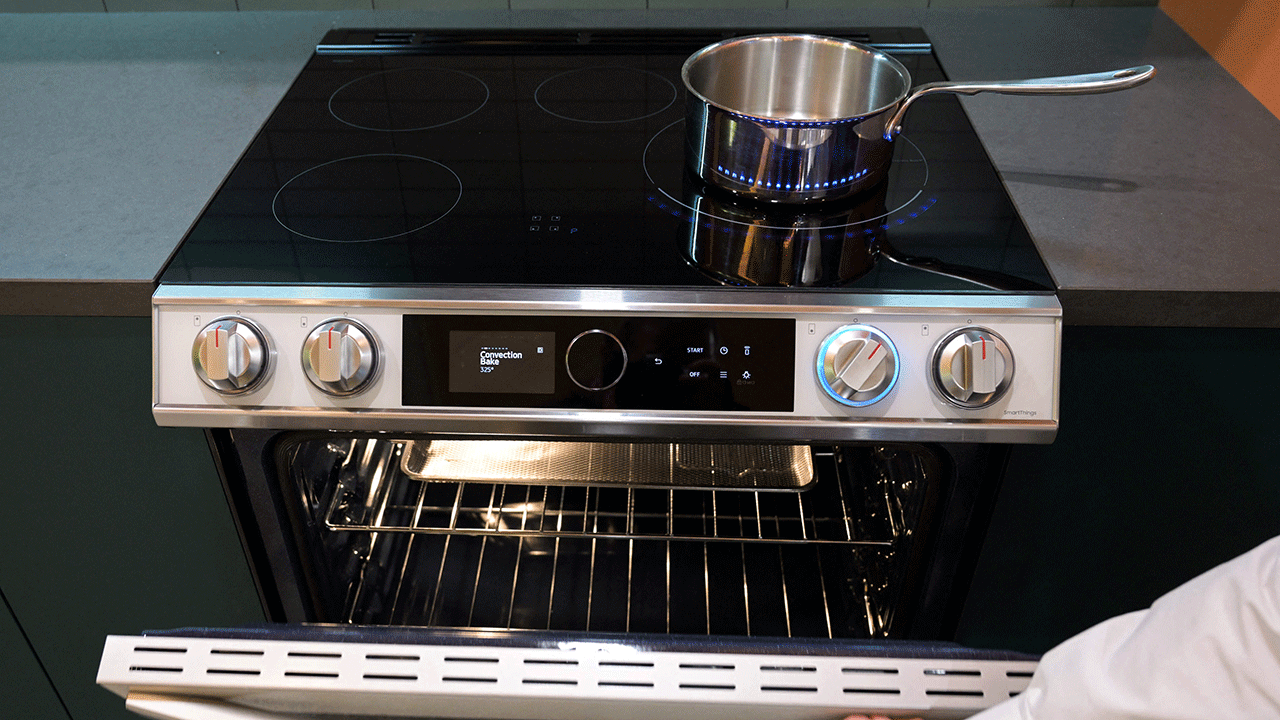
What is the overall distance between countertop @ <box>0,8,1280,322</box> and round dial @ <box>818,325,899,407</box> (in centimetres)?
19

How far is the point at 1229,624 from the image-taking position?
1.59 feet

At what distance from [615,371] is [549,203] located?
9.4 inches

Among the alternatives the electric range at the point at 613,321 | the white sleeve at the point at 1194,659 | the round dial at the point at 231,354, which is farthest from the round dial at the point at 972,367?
the round dial at the point at 231,354

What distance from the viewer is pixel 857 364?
83cm

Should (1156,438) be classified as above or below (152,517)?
above

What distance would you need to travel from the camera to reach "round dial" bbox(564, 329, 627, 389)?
2.82 ft

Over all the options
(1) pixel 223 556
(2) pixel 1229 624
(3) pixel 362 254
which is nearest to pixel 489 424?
(3) pixel 362 254

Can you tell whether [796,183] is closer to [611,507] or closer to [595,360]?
[595,360]

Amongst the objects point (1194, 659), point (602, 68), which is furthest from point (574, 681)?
point (602, 68)

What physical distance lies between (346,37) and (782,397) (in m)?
0.96

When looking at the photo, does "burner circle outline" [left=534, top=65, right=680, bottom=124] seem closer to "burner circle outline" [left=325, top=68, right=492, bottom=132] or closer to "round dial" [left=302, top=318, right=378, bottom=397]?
"burner circle outline" [left=325, top=68, right=492, bottom=132]

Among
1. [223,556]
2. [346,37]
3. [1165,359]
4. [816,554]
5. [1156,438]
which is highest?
[346,37]

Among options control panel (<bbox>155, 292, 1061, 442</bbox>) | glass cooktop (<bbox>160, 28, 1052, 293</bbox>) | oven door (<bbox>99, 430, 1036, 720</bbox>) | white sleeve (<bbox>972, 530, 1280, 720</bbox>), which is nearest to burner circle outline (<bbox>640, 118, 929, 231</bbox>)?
glass cooktop (<bbox>160, 28, 1052, 293</bbox>)

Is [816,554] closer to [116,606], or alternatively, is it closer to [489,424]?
[489,424]
